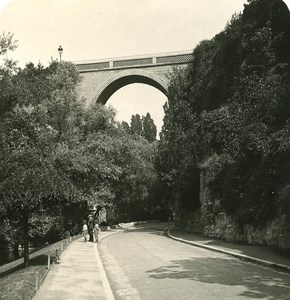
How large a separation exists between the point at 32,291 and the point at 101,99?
35.7 m

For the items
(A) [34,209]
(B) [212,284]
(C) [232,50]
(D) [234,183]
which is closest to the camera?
(B) [212,284]

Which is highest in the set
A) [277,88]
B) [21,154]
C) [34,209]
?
[277,88]

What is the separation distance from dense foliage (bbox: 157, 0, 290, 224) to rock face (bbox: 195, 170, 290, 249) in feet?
1.45

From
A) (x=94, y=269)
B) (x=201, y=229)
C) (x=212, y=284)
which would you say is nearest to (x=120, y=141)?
(x=201, y=229)

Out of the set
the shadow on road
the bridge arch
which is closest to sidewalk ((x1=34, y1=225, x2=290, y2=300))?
the shadow on road

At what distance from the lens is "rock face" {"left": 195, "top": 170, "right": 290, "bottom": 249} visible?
52.1 feet

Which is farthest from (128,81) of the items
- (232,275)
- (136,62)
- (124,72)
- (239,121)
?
(232,275)

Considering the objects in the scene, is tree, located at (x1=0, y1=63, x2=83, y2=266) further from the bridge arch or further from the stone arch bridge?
the stone arch bridge

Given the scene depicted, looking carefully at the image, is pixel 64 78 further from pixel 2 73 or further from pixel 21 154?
pixel 21 154

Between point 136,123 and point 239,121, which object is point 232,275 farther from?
point 136,123

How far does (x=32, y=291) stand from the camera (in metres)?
8.92

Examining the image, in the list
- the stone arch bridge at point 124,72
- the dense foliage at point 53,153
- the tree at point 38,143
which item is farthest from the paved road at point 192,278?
the stone arch bridge at point 124,72

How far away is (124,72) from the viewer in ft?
139

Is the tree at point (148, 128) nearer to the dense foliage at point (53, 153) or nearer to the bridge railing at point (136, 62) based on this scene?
the dense foliage at point (53, 153)
